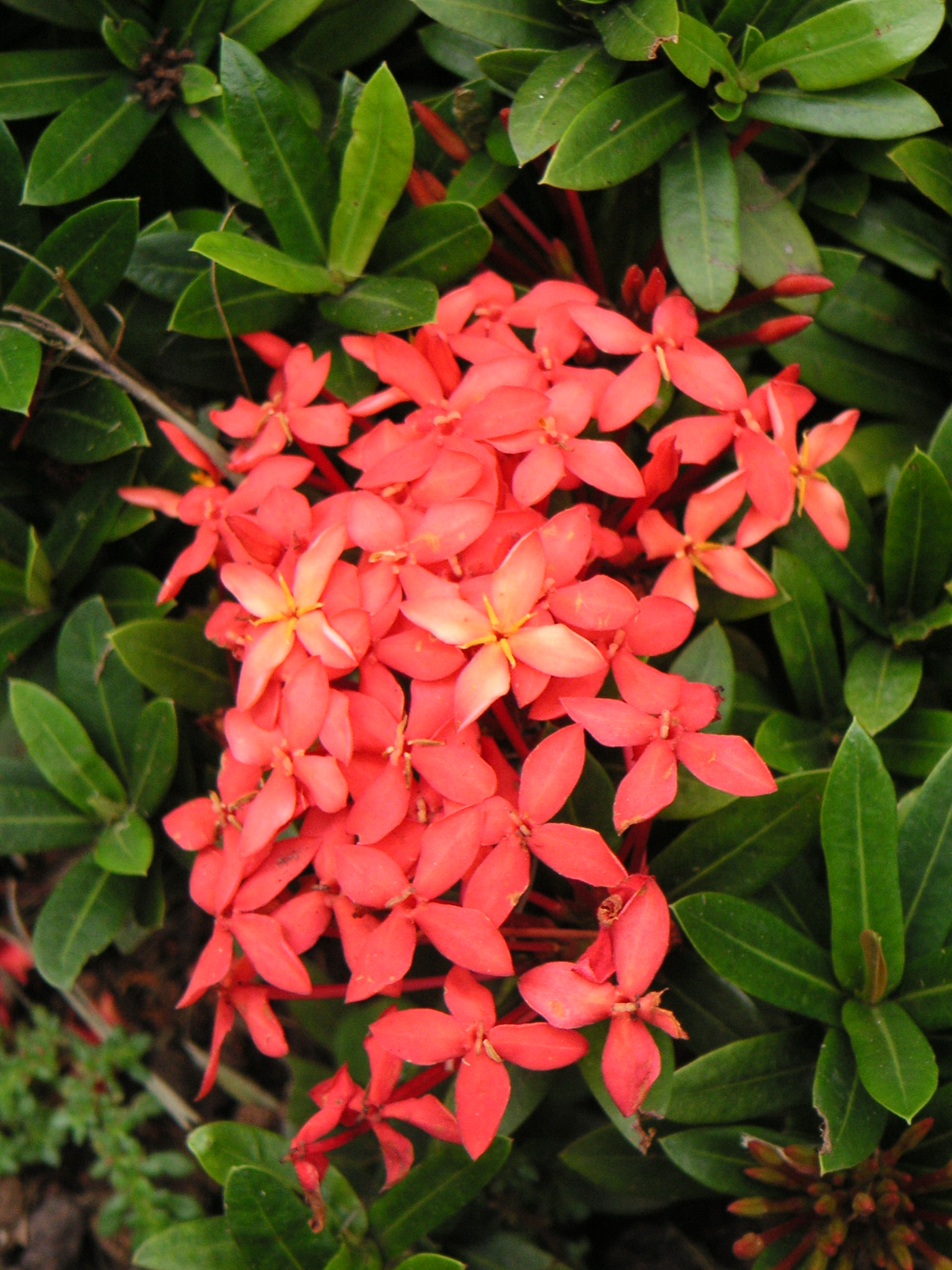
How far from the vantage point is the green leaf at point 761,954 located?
941 millimetres

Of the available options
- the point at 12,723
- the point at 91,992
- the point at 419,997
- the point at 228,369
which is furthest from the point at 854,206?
the point at 91,992

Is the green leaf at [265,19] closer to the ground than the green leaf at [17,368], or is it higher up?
higher up

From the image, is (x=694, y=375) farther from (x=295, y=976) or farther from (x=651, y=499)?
(x=295, y=976)

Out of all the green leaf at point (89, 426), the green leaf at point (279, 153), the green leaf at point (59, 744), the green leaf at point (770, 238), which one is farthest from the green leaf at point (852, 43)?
the green leaf at point (59, 744)

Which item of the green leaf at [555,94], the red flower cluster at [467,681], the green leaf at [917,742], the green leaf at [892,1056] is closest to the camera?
the red flower cluster at [467,681]

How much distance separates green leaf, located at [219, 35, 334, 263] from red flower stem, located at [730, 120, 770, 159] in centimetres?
46

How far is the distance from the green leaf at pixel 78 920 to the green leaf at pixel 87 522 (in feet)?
1.23

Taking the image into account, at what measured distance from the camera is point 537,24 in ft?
3.59

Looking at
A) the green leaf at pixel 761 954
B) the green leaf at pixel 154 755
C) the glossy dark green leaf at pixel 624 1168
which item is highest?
the green leaf at pixel 154 755

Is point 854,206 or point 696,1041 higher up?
point 854,206

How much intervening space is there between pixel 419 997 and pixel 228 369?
853 mm

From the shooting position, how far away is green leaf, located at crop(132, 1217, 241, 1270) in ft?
3.49

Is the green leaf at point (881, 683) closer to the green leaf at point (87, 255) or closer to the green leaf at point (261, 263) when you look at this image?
the green leaf at point (261, 263)

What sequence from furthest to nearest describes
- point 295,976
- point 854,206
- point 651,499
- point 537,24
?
1. point 854,206
2. point 537,24
3. point 651,499
4. point 295,976
